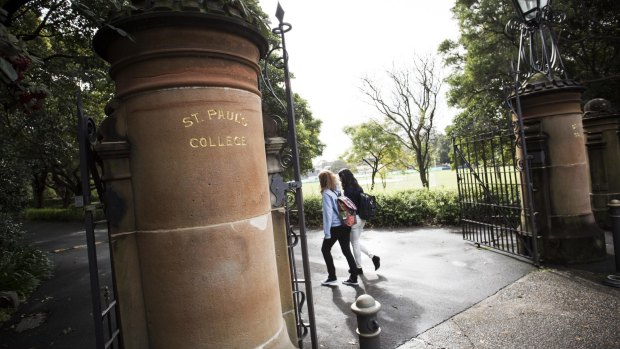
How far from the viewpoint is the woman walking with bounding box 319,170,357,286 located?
19.1 feet

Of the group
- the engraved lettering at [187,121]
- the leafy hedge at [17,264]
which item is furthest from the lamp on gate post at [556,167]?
Result: the leafy hedge at [17,264]

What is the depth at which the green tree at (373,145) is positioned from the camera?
2708cm

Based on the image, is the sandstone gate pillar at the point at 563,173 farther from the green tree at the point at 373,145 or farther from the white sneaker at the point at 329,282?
the green tree at the point at 373,145

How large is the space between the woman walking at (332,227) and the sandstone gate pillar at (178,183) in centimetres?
343

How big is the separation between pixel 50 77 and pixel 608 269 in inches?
448

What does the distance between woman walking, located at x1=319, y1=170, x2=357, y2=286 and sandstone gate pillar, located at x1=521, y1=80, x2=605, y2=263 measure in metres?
3.45

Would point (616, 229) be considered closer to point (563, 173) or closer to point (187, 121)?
point (563, 173)

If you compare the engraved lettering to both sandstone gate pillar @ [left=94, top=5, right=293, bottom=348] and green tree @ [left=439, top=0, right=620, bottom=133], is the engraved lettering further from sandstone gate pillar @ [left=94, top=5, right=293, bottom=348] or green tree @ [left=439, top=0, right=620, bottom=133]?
green tree @ [left=439, top=0, right=620, bottom=133]

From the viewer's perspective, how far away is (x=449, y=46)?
17.7 m

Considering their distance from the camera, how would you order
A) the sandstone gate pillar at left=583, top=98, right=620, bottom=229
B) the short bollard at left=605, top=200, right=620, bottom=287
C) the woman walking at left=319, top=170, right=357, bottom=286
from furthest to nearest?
the sandstone gate pillar at left=583, top=98, right=620, bottom=229, the woman walking at left=319, top=170, right=357, bottom=286, the short bollard at left=605, top=200, right=620, bottom=287

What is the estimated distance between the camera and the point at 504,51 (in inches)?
537

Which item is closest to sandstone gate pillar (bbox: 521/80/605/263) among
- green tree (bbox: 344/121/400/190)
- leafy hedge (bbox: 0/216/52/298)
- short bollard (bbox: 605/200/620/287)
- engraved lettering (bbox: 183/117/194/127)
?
short bollard (bbox: 605/200/620/287)

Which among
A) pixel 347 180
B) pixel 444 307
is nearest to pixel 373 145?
pixel 347 180

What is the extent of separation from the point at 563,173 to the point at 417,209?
5.30 metres
